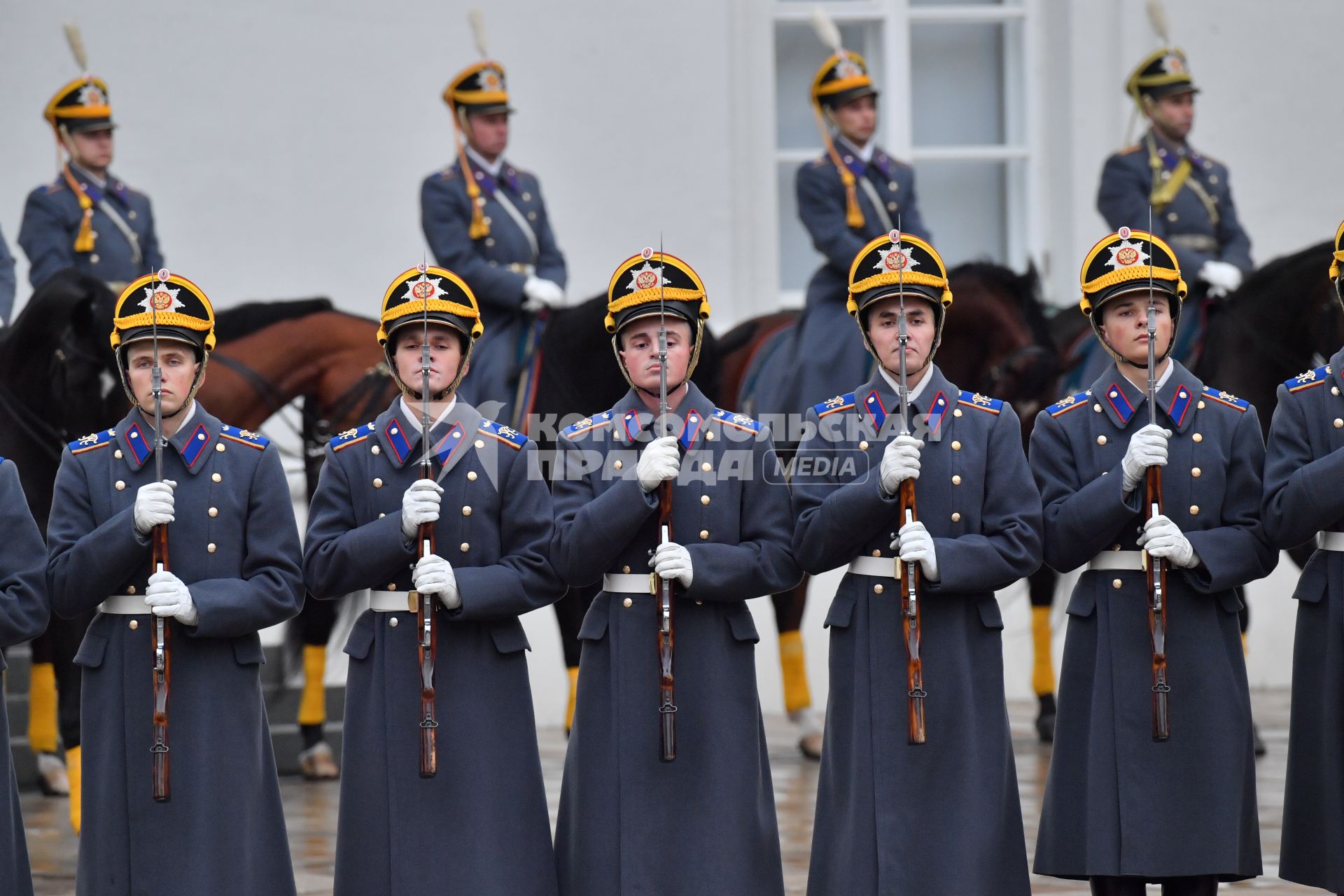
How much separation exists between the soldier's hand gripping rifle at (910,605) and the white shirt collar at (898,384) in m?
0.09

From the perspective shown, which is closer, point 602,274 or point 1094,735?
point 1094,735

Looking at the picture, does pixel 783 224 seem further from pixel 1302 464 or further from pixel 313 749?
pixel 1302 464

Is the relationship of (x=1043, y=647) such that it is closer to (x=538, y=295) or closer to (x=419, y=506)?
(x=538, y=295)

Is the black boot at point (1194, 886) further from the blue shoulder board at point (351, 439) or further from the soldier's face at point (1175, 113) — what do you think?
the soldier's face at point (1175, 113)

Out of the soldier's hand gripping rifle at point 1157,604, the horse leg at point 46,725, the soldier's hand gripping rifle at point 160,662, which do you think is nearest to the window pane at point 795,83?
the horse leg at point 46,725

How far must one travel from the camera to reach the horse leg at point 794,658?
387 inches

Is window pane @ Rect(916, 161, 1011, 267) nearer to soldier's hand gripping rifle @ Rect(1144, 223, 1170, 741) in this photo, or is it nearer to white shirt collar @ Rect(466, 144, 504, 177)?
white shirt collar @ Rect(466, 144, 504, 177)

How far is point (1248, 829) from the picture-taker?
5.63m

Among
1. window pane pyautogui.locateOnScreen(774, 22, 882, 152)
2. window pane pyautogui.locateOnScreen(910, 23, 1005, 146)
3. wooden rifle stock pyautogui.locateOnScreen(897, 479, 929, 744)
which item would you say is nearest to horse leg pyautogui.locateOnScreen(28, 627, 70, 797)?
wooden rifle stock pyautogui.locateOnScreen(897, 479, 929, 744)

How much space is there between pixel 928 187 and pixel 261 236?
373cm

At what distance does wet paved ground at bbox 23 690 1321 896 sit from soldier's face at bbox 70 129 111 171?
2.78 meters

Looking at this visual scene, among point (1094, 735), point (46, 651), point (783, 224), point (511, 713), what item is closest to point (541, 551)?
point (511, 713)

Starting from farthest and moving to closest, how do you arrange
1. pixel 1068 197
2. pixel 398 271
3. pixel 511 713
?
pixel 1068 197 → pixel 398 271 → pixel 511 713

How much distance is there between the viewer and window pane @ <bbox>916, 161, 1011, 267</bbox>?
1241 cm
